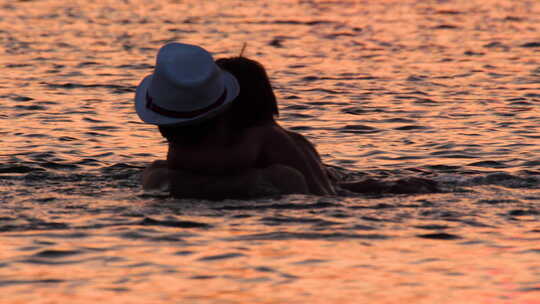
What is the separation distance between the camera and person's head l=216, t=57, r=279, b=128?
9414 millimetres

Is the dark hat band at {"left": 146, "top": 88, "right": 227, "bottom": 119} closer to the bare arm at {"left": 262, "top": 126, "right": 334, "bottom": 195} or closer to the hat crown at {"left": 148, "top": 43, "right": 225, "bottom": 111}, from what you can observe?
the hat crown at {"left": 148, "top": 43, "right": 225, "bottom": 111}

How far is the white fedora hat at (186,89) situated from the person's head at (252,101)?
0.40 ft

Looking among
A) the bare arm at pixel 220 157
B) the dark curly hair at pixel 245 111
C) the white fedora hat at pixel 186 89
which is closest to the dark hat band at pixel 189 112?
the white fedora hat at pixel 186 89

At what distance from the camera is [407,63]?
65.6ft

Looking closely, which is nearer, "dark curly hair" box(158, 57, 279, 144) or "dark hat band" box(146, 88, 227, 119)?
"dark hat band" box(146, 88, 227, 119)

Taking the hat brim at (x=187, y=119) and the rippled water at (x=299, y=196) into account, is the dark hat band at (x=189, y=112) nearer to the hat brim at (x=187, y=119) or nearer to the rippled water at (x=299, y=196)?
the hat brim at (x=187, y=119)

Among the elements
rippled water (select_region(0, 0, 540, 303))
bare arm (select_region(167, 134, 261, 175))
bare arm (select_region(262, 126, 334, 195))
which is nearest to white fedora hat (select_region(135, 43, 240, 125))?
bare arm (select_region(167, 134, 261, 175))

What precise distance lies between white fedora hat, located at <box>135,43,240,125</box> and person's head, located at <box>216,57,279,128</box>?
0.40 feet

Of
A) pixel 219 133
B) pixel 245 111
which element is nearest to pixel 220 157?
pixel 219 133

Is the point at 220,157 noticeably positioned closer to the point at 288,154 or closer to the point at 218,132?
the point at 218,132

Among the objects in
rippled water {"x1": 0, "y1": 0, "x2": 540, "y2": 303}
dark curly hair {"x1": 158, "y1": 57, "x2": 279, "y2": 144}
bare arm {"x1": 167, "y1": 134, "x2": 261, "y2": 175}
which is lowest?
rippled water {"x1": 0, "y1": 0, "x2": 540, "y2": 303}

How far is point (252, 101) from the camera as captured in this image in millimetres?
9414

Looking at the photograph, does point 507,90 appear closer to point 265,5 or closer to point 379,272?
point 379,272

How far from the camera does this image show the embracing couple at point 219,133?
9.24 m
